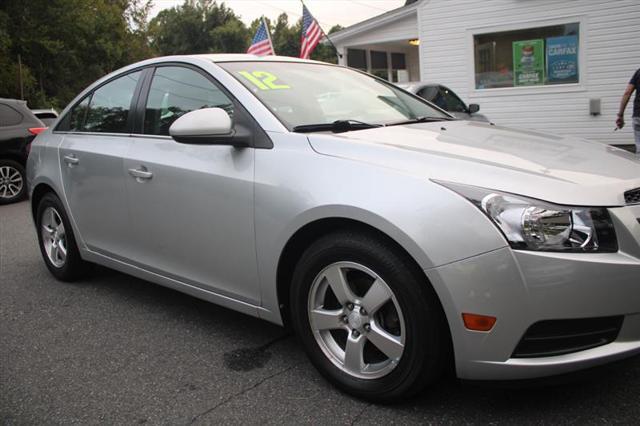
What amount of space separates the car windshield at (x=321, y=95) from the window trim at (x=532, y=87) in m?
9.22

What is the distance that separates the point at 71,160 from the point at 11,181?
6.41m

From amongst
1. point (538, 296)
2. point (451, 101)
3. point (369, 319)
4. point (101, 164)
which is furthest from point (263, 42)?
point (538, 296)

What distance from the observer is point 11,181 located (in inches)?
376

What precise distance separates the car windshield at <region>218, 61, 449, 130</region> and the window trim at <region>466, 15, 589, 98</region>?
9215 mm

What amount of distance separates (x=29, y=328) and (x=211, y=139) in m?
1.93

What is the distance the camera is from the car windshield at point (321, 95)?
9.97 feet

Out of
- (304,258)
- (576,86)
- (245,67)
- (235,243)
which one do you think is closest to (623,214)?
(304,258)

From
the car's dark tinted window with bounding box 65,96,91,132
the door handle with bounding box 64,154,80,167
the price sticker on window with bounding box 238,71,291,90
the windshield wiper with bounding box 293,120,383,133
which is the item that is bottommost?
the door handle with bounding box 64,154,80,167

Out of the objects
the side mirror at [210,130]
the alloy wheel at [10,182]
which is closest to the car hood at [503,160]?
the side mirror at [210,130]

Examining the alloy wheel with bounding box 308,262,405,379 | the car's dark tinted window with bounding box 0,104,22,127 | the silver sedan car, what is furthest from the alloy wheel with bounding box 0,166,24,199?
the alloy wheel with bounding box 308,262,405,379

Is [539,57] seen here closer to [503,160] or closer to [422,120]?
[422,120]

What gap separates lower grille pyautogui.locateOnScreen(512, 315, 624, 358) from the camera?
6.97ft

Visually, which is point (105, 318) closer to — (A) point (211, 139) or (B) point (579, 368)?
(A) point (211, 139)

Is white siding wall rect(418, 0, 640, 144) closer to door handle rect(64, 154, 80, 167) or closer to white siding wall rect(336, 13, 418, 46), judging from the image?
white siding wall rect(336, 13, 418, 46)
